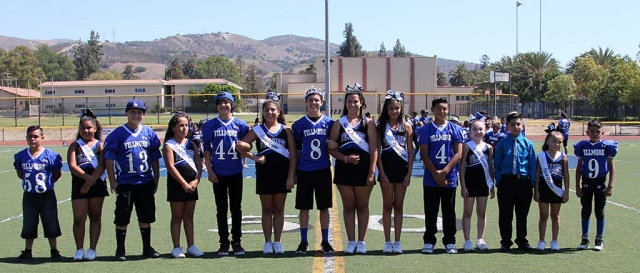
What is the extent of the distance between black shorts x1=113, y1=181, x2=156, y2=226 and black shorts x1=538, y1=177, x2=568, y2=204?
4243 millimetres

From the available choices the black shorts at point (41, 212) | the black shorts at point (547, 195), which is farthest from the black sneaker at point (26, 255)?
the black shorts at point (547, 195)

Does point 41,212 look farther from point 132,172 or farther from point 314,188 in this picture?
point 314,188

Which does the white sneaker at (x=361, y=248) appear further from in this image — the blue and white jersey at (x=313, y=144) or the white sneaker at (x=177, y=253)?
the white sneaker at (x=177, y=253)

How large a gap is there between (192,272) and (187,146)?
1513 millimetres

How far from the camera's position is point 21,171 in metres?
7.04

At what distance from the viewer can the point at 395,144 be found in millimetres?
6969

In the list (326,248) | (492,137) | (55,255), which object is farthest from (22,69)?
(326,248)

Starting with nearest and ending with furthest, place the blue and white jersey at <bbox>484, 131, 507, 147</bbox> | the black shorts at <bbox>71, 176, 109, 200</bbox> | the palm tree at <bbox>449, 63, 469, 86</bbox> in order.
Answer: the black shorts at <bbox>71, 176, 109, 200</bbox> → the blue and white jersey at <bbox>484, 131, 507, 147</bbox> → the palm tree at <bbox>449, 63, 469, 86</bbox>

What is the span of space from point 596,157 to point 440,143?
1.87m

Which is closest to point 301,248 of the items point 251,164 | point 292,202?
point 292,202

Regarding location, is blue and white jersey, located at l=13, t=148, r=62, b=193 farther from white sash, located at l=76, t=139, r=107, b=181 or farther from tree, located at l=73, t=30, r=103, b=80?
tree, located at l=73, t=30, r=103, b=80

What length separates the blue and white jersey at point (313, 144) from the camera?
6.97 meters

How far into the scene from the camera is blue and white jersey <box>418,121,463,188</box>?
7039mm

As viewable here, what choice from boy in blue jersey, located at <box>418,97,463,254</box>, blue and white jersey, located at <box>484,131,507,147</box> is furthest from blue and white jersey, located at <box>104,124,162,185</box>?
blue and white jersey, located at <box>484,131,507,147</box>
